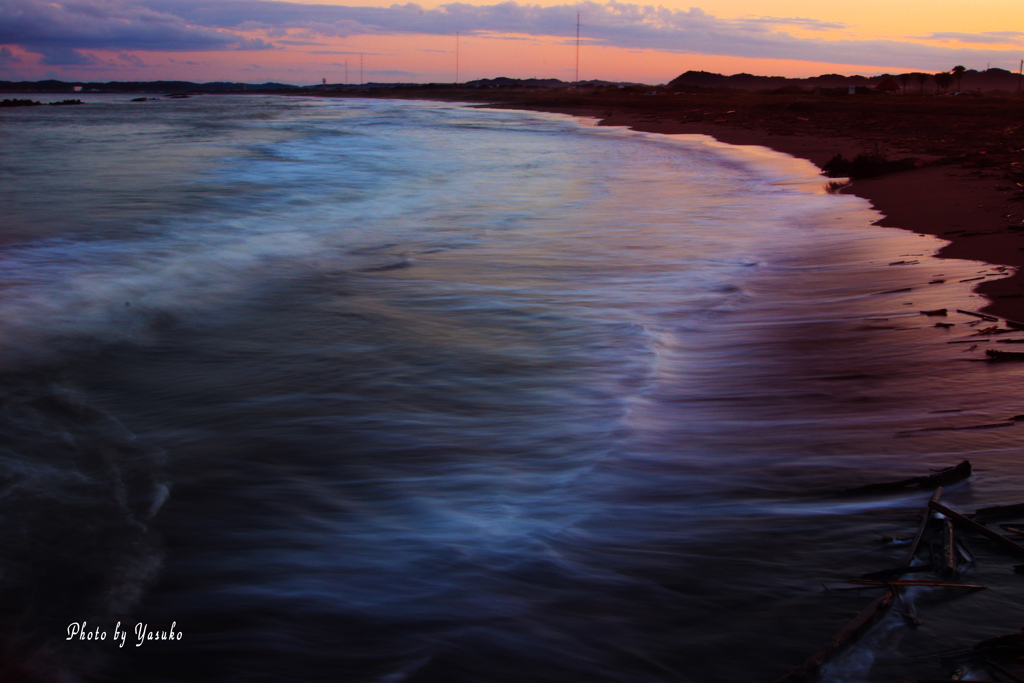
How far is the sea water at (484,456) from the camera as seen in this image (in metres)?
2.47

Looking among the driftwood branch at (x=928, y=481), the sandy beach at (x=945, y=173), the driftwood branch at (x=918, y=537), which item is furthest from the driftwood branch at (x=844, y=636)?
the sandy beach at (x=945, y=173)

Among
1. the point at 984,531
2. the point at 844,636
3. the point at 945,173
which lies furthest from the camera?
the point at 945,173

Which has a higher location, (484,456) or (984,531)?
(984,531)

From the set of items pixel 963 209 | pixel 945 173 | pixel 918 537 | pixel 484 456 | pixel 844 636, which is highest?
pixel 945 173

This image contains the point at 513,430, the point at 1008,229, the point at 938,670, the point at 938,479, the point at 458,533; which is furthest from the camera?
the point at 1008,229

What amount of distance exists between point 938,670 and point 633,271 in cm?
637

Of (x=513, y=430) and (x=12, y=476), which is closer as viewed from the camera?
(x=12, y=476)

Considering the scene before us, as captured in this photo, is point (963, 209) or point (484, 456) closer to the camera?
point (484, 456)

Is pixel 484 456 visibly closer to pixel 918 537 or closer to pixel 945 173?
pixel 918 537

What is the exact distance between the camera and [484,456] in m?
4.00

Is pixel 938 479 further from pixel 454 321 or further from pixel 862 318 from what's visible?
pixel 454 321

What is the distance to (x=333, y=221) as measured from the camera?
12.4m

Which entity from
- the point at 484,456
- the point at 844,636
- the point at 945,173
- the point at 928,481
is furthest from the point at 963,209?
the point at 844,636

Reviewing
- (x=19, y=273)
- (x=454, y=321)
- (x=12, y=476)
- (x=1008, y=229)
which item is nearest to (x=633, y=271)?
(x=454, y=321)
